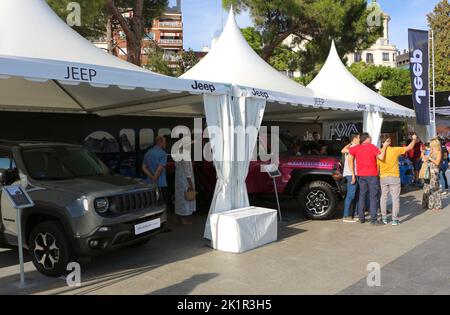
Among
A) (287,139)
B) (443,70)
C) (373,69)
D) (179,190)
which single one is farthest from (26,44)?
(373,69)

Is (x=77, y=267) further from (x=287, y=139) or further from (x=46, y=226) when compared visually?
(x=287, y=139)

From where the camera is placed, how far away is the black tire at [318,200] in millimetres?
8508

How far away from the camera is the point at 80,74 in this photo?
518 centimetres

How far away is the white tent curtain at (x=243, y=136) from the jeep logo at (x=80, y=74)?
240 cm

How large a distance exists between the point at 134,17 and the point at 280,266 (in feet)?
49.9

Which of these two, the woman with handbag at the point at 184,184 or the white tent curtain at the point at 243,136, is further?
the woman with handbag at the point at 184,184

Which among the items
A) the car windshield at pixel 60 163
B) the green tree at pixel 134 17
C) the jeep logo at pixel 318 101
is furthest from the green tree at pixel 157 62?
the car windshield at pixel 60 163

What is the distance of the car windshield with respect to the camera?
18.3ft

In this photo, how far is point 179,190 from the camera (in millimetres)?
7922

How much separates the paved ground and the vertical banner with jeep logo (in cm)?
610

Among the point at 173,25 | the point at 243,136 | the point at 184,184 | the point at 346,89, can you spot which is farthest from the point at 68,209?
the point at 173,25

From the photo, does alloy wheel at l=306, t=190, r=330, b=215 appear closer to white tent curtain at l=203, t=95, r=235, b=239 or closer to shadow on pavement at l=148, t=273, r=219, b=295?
white tent curtain at l=203, t=95, r=235, b=239

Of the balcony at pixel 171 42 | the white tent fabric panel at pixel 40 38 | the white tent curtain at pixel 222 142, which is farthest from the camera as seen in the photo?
the balcony at pixel 171 42

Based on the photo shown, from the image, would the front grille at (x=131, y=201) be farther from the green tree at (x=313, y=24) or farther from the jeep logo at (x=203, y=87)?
the green tree at (x=313, y=24)
